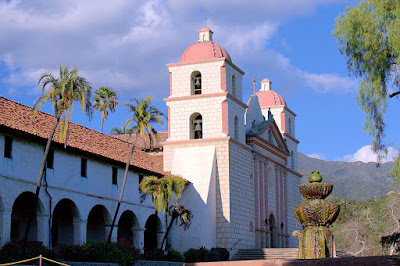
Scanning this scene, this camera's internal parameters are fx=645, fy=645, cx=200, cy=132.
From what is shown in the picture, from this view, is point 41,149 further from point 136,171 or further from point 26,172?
point 136,171

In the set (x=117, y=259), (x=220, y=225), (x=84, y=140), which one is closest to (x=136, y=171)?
(x=84, y=140)

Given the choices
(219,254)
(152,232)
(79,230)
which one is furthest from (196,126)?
(79,230)

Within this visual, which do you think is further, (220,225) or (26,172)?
(220,225)

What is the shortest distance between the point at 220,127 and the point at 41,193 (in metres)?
14.4

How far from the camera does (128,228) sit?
3566 cm

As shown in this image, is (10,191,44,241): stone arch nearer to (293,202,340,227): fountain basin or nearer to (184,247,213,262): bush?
(184,247,213,262): bush

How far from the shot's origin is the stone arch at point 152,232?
118 feet

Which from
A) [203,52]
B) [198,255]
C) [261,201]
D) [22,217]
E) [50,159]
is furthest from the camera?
[261,201]

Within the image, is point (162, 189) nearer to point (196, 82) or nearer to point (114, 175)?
point (114, 175)

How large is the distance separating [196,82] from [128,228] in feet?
33.5

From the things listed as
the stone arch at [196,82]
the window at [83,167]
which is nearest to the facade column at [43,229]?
the window at [83,167]

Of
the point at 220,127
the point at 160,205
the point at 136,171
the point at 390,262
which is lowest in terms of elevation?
the point at 390,262

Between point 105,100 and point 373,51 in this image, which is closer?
point 373,51

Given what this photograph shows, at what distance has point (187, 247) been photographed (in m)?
36.3
